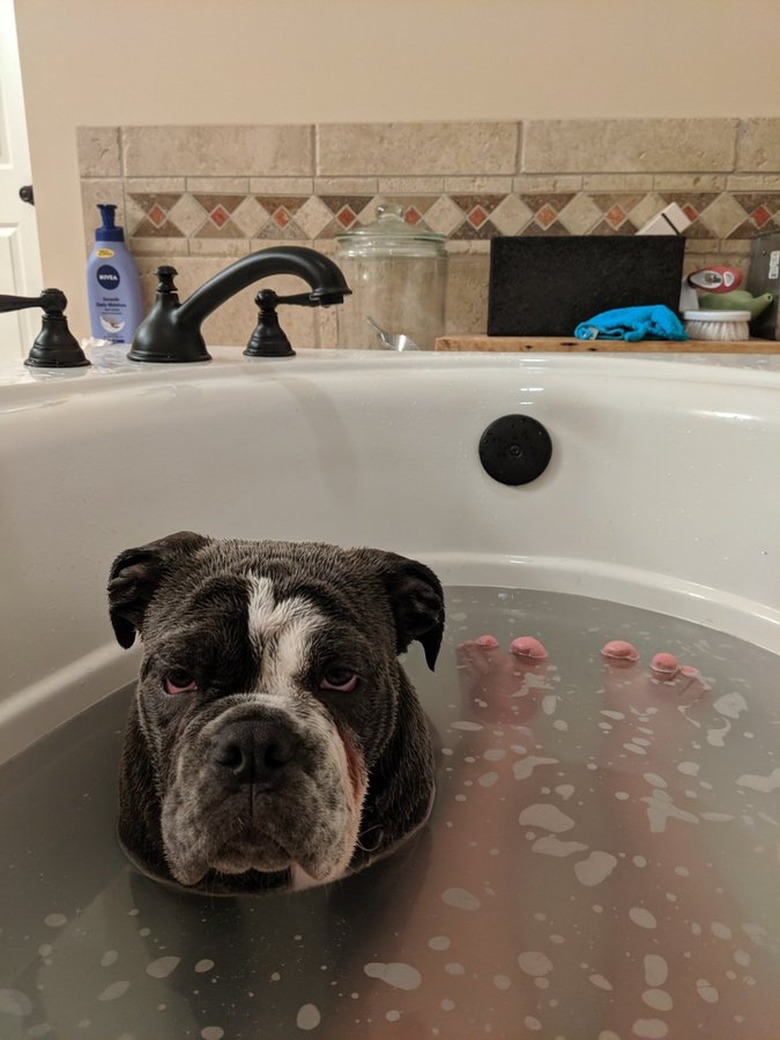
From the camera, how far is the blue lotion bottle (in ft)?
5.22

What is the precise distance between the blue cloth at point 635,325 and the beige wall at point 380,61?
388 millimetres

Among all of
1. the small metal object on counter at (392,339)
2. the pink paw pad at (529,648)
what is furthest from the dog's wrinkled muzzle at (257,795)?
the small metal object on counter at (392,339)

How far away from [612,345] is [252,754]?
102 cm

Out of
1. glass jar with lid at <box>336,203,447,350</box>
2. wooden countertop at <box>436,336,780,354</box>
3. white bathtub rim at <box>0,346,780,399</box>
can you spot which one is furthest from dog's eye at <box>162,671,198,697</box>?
glass jar with lid at <box>336,203,447,350</box>

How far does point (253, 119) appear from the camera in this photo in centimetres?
157

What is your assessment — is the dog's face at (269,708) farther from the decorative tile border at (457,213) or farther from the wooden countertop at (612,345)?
the decorative tile border at (457,213)

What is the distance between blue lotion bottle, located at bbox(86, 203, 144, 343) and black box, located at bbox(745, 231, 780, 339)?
1131mm

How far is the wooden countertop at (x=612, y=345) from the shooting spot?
1.32m

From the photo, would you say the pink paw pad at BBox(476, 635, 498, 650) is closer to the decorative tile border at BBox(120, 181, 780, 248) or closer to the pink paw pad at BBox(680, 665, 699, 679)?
the pink paw pad at BBox(680, 665, 699, 679)

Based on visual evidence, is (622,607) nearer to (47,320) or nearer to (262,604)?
(262,604)

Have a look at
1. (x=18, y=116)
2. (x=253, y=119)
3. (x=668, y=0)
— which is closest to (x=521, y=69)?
(x=668, y=0)

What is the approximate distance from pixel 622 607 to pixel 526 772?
0.38 metres

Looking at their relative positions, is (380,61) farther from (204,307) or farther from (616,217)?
(204,307)

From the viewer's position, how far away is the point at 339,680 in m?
0.59
